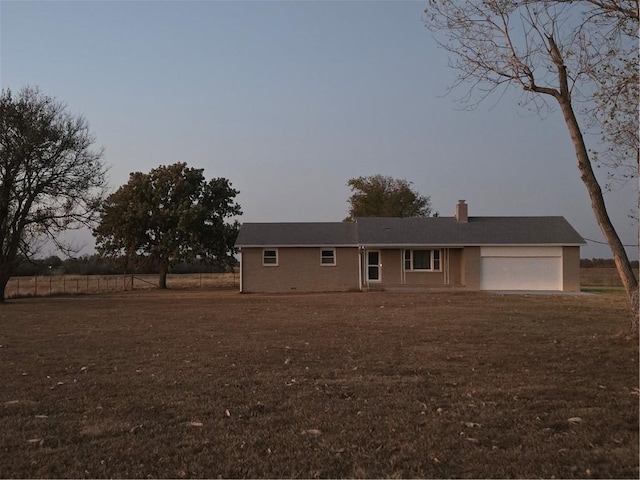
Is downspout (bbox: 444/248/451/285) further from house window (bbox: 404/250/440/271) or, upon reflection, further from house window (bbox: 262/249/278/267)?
house window (bbox: 262/249/278/267)

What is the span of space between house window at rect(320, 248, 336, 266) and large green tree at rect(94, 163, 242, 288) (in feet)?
38.3

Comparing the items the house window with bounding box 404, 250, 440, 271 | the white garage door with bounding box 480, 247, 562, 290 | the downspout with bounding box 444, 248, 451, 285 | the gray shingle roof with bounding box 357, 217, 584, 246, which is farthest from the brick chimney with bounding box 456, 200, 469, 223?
the white garage door with bounding box 480, 247, 562, 290

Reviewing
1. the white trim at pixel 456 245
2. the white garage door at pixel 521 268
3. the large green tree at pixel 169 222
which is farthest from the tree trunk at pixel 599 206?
the large green tree at pixel 169 222

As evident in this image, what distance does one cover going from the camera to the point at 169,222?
135ft

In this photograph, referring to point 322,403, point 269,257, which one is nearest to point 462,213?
point 269,257

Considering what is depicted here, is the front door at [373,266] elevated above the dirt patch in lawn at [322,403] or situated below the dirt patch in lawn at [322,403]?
above

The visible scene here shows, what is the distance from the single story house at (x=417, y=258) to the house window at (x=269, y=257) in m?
0.05

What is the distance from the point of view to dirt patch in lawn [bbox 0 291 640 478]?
4.71m

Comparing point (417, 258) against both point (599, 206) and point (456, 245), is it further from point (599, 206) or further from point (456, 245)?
point (599, 206)

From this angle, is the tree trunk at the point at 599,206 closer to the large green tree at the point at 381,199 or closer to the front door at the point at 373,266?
the front door at the point at 373,266

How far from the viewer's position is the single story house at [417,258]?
102 feet

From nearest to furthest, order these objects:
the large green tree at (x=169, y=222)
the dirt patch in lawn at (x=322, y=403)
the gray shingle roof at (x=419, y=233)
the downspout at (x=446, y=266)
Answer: the dirt patch in lawn at (x=322, y=403) → the gray shingle roof at (x=419, y=233) → the downspout at (x=446, y=266) → the large green tree at (x=169, y=222)

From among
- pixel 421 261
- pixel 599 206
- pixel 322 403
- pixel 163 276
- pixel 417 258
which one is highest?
pixel 599 206

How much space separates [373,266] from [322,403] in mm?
26000
